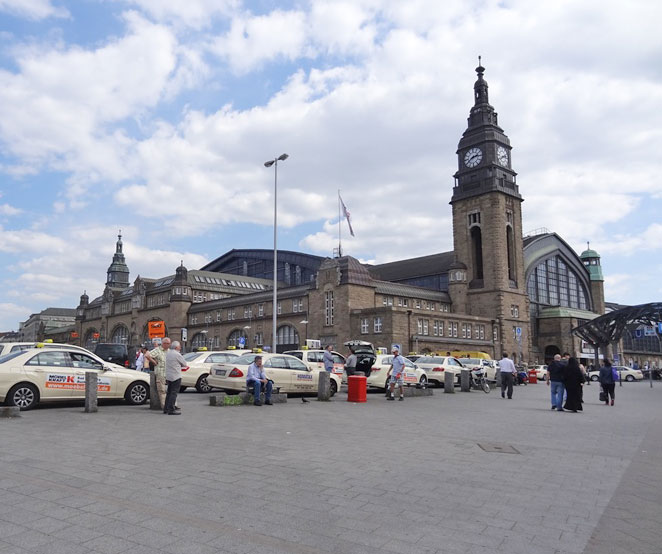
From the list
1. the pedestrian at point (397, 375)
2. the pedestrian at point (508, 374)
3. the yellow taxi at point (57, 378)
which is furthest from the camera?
the pedestrian at point (508, 374)

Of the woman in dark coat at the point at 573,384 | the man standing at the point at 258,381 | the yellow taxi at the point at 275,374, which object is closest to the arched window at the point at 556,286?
the yellow taxi at the point at 275,374

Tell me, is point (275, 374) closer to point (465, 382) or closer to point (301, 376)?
point (301, 376)

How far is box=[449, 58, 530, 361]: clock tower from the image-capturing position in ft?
220

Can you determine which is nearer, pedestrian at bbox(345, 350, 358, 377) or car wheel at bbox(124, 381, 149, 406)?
car wheel at bbox(124, 381, 149, 406)

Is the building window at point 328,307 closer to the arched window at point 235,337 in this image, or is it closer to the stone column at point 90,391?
the arched window at point 235,337

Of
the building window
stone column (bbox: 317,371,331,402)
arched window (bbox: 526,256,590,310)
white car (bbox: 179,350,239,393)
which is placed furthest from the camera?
arched window (bbox: 526,256,590,310)

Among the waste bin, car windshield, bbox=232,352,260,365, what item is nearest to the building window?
car windshield, bbox=232,352,260,365

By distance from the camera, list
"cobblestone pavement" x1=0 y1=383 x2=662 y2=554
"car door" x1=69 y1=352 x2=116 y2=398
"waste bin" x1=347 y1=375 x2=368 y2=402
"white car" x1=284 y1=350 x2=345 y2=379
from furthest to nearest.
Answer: "white car" x1=284 y1=350 x2=345 y2=379 → "waste bin" x1=347 y1=375 x2=368 y2=402 → "car door" x1=69 y1=352 x2=116 y2=398 → "cobblestone pavement" x1=0 y1=383 x2=662 y2=554

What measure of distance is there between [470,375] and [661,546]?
77.8 ft

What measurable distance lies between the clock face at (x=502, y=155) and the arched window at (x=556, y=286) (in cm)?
1678

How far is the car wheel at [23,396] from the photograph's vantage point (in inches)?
521

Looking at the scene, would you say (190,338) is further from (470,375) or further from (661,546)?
(661,546)

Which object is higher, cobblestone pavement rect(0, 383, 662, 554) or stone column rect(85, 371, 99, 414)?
stone column rect(85, 371, 99, 414)

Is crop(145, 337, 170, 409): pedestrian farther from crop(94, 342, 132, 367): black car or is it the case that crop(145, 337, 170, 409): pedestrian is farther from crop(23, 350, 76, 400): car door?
crop(94, 342, 132, 367): black car
